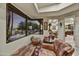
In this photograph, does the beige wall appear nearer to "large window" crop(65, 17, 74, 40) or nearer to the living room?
the living room

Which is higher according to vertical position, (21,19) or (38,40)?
(21,19)

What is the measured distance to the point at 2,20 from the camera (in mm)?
1551

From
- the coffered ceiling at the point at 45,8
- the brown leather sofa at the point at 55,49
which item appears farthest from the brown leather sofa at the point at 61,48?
the coffered ceiling at the point at 45,8

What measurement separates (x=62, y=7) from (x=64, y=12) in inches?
2.4

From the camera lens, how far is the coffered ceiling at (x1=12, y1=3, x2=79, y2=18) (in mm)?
1582

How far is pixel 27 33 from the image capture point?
162cm

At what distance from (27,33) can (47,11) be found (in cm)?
35

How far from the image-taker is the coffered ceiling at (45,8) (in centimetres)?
158

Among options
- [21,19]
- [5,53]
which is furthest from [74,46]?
[5,53]

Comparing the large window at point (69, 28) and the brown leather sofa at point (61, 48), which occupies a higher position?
the large window at point (69, 28)

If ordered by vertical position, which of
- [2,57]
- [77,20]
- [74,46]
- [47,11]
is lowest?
[2,57]

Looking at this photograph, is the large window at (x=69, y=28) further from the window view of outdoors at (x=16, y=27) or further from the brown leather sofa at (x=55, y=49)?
the window view of outdoors at (x=16, y=27)

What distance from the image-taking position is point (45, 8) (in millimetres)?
1604

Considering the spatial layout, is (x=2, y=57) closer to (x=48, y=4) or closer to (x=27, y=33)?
(x=27, y=33)
